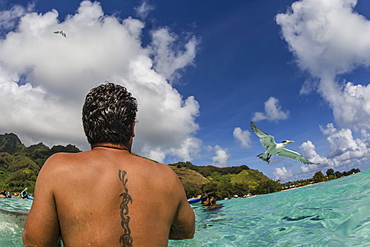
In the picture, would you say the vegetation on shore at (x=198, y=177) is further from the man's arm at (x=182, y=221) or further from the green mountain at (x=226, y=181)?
the man's arm at (x=182, y=221)

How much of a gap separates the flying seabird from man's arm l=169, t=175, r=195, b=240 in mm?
14687

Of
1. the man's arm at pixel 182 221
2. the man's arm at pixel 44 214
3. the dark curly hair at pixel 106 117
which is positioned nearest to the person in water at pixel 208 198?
the man's arm at pixel 182 221

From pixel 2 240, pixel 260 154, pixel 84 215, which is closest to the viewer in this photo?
pixel 84 215

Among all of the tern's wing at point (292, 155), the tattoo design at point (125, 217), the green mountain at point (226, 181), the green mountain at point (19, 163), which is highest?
the green mountain at point (19, 163)

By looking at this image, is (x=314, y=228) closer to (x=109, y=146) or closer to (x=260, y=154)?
(x=109, y=146)

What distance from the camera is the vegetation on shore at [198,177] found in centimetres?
4678

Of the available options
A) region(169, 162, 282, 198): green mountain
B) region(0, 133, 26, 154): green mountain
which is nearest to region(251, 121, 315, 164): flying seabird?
region(169, 162, 282, 198): green mountain

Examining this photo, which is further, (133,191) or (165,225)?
(165,225)

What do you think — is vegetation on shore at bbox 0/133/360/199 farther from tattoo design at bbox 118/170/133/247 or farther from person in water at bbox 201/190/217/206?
tattoo design at bbox 118/170/133/247

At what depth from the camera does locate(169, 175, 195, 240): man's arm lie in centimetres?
205

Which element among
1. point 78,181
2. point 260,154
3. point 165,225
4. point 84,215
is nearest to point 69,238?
point 84,215

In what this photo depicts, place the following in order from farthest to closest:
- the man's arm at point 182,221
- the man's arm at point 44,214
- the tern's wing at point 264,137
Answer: the tern's wing at point 264,137 < the man's arm at point 182,221 < the man's arm at point 44,214

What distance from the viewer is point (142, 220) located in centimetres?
173

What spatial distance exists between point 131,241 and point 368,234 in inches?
189
